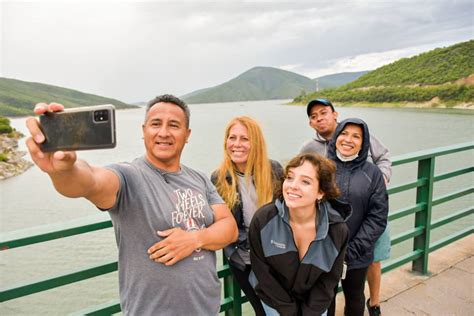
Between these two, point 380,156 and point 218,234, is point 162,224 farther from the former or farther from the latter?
point 380,156

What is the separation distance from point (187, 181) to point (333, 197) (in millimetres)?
797

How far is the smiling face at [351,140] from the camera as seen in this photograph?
1.99 metres

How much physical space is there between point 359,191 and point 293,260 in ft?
1.95

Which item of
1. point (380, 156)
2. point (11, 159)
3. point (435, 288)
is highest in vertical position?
point (380, 156)

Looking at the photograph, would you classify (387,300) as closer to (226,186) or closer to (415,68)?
(226,186)

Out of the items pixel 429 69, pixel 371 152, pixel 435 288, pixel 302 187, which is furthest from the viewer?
pixel 429 69

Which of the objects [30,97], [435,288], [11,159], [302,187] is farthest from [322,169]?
[30,97]

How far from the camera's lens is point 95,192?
3.56 ft

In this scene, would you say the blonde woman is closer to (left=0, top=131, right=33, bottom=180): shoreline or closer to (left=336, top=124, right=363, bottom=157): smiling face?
(left=336, top=124, right=363, bottom=157): smiling face

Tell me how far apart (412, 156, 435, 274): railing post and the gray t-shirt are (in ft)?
7.38

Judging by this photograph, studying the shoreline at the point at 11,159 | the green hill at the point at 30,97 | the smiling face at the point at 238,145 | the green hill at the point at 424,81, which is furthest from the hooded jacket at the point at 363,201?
the green hill at the point at 424,81

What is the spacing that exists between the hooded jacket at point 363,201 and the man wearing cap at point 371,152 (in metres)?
0.25

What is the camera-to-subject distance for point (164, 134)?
133cm

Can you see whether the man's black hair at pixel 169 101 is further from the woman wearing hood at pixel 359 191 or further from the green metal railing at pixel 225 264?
the woman wearing hood at pixel 359 191
